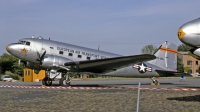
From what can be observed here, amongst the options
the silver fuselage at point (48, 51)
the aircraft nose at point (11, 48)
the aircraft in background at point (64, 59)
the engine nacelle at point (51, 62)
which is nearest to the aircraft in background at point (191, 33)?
the aircraft in background at point (64, 59)

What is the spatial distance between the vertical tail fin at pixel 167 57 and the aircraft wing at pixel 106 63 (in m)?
4.83

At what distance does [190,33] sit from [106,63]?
1240 cm

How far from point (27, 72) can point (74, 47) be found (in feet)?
69.9

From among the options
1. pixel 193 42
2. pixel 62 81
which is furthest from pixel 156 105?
pixel 62 81

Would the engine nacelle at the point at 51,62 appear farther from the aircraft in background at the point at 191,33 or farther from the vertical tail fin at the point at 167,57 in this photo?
the aircraft in background at the point at 191,33

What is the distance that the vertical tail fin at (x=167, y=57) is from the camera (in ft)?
94.7

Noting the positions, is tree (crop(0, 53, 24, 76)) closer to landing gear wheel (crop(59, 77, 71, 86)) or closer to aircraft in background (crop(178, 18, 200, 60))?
landing gear wheel (crop(59, 77, 71, 86))

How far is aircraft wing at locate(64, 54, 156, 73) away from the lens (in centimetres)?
2344

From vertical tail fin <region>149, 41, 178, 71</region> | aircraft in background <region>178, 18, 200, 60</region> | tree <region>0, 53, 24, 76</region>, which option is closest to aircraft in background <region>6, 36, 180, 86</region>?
vertical tail fin <region>149, 41, 178, 71</region>

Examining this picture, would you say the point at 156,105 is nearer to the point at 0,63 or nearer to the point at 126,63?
the point at 126,63

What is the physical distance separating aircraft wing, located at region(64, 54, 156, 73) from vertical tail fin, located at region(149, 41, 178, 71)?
4.83 metres

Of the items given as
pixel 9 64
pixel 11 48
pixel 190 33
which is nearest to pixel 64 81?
pixel 11 48

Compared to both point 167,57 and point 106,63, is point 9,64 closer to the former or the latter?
point 167,57

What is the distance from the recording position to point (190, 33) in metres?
12.4
